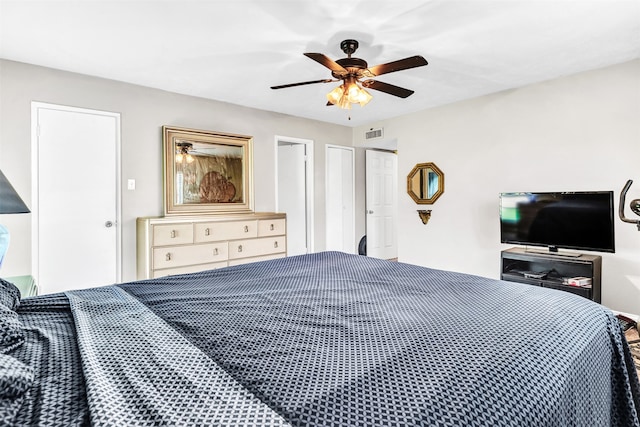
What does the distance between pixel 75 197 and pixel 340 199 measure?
11.7 ft

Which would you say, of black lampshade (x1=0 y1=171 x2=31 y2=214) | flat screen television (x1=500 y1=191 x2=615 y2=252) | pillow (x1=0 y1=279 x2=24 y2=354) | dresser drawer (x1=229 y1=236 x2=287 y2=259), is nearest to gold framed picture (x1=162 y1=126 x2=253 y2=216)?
dresser drawer (x1=229 y1=236 x2=287 y2=259)

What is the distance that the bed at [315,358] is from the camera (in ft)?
2.32

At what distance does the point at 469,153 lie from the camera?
4.25 meters

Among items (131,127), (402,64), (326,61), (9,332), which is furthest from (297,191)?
(9,332)

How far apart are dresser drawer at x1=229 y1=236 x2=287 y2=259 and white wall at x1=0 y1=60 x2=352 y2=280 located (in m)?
0.57

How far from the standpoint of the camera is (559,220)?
10.9ft

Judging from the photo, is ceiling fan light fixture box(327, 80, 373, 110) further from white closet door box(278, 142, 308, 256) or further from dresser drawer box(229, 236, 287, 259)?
white closet door box(278, 142, 308, 256)

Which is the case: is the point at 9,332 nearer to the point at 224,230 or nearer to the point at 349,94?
the point at 349,94

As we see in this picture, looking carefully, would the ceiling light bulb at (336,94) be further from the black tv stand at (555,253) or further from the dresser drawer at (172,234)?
the black tv stand at (555,253)

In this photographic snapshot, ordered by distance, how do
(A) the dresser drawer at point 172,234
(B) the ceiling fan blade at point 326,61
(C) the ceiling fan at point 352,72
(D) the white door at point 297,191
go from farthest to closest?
(D) the white door at point 297,191 → (A) the dresser drawer at point 172,234 → (C) the ceiling fan at point 352,72 → (B) the ceiling fan blade at point 326,61

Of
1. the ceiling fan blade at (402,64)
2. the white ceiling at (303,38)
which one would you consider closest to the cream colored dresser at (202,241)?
the white ceiling at (303,38)

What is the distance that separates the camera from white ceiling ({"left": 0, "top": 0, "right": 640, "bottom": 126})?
222 centimetres

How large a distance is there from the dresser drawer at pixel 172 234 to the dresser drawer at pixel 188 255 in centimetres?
6

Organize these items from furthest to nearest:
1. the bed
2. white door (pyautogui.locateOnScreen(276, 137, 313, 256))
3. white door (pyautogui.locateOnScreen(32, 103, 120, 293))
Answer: white door (pyautogui.locateOnScreen(276, 137, 313, 256)), white door (pyautogui.locateOnScreen(32, 103, 120, 293)), the bed
